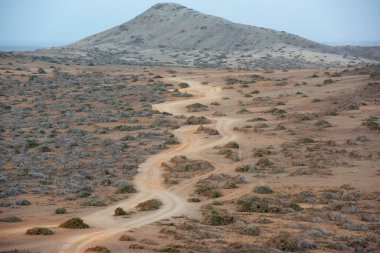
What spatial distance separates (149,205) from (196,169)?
29.2 feet

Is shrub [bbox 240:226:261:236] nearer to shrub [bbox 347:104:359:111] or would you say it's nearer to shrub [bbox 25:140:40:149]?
shrub [bbox 25:140:40:149]

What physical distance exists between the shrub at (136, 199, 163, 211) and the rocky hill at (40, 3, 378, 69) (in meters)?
94.1

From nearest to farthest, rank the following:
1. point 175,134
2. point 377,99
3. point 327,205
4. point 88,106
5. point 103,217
→ point 103,217 < point 327,205 < point 175,134 < point 377,99 < point 88,106

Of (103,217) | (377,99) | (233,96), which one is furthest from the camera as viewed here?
(233,96)

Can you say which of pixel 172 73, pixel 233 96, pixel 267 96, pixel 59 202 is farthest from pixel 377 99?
pixel 172 73

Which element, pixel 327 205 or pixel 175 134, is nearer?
pixel 327 205

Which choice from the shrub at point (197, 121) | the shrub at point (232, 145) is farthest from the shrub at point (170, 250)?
the shrub at point (197, 121)

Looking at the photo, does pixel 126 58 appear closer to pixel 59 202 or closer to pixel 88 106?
pixel 88 106

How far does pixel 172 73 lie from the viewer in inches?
3740

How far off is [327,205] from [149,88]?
52.1 metres

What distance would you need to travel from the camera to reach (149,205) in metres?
23.0

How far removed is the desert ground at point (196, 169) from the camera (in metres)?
18.1

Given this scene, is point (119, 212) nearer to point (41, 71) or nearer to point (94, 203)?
point (94, 203)

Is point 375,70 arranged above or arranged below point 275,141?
above
